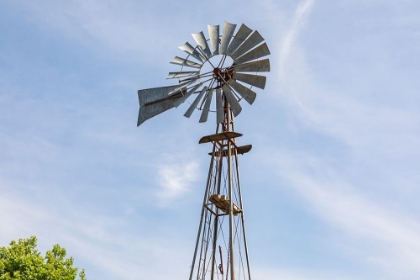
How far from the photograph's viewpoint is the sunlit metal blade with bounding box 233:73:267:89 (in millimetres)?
15539

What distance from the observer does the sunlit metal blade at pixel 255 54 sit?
610 inches

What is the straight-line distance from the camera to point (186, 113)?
15969 millimetres

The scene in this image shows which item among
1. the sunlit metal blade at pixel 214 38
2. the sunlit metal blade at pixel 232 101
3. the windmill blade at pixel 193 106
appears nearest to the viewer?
the sunlit metal blade at pixel 232 101

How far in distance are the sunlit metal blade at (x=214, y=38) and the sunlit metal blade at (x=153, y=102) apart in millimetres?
2043

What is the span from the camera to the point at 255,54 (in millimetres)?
15648

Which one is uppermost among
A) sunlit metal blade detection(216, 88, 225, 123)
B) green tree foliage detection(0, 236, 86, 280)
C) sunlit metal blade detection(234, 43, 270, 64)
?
sunlit metal blade detection(234, 43, 270, 64)

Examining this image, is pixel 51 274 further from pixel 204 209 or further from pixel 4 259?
pixel 204 209

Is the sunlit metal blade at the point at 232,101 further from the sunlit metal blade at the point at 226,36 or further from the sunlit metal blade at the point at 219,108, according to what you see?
the sunlit metal blade at the point at 226,36

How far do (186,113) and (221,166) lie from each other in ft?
6.93

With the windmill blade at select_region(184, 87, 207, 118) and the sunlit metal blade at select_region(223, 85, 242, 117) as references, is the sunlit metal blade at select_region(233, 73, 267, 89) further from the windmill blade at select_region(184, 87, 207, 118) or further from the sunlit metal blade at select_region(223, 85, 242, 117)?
the windmill blade at select_region(184, 87, 207, 118)

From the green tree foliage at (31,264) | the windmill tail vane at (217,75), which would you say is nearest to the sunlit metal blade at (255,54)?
the windmill tail vane at (217,75)


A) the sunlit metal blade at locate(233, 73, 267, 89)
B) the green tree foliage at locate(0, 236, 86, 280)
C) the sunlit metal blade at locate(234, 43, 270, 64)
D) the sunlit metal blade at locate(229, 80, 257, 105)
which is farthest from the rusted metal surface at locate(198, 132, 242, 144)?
the green tree foliage at locate(0, 236, 86, 280)

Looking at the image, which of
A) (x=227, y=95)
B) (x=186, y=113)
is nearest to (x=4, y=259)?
(x=186, y=113)

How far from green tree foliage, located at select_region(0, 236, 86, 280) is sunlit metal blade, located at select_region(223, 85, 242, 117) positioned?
34.6ft
